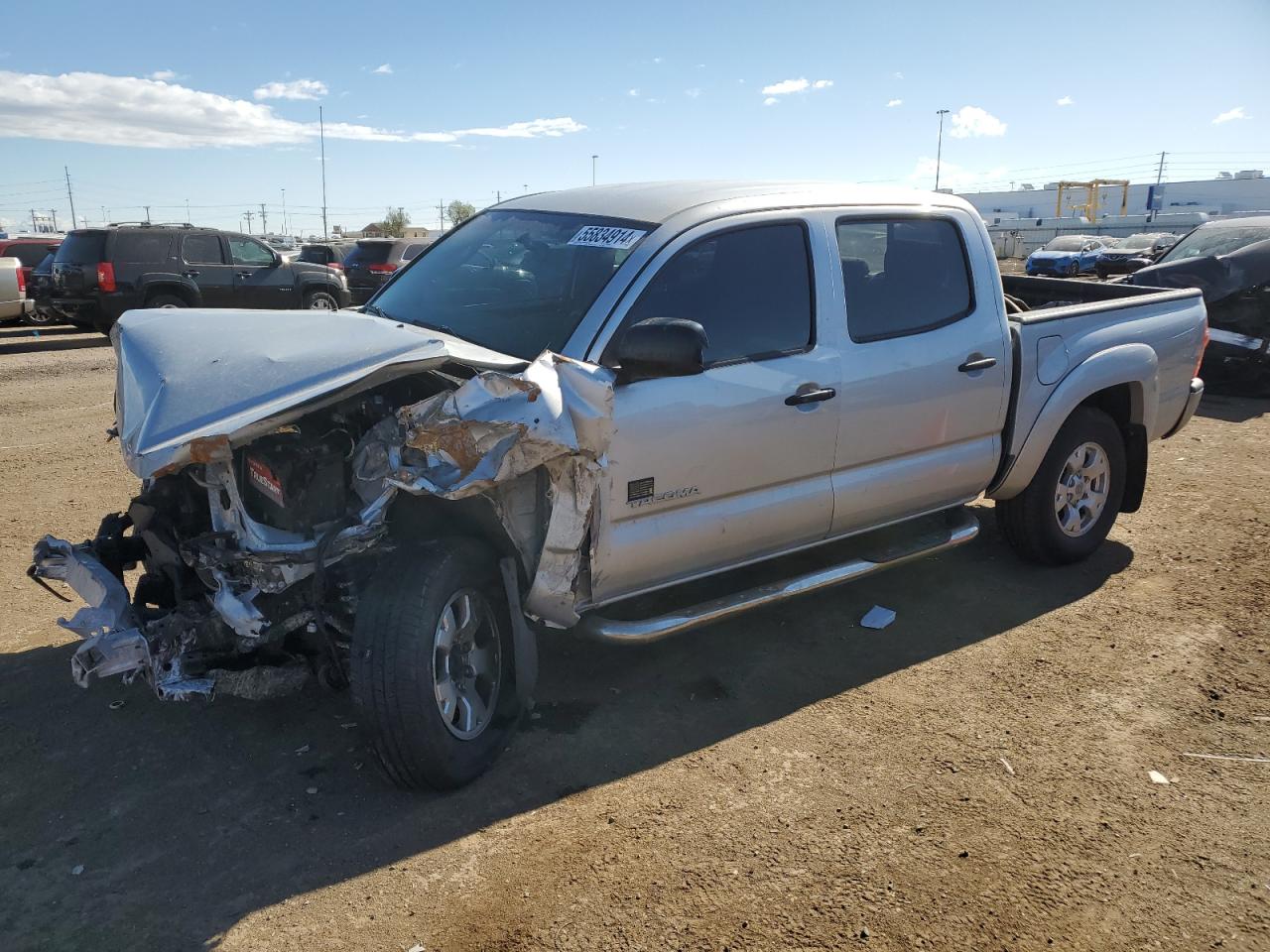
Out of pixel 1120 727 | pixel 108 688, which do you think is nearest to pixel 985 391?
pixel 1120 727

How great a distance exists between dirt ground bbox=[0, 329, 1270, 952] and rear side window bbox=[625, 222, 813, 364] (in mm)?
1496

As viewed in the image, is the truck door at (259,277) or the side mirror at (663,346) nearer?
the side mirror at (663,346)

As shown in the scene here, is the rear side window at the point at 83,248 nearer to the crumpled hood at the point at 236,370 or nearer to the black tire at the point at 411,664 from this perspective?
the crumpled hood at the point at 236,370

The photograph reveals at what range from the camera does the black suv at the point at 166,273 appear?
15078 millimetres

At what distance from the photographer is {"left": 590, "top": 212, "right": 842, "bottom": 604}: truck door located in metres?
3.69

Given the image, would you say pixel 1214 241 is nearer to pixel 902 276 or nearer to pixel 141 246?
pixel 902 276

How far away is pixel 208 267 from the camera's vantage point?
1647cm

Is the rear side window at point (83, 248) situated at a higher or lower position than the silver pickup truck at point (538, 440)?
higher

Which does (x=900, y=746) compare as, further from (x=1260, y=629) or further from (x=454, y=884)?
(x=1260, y=629)

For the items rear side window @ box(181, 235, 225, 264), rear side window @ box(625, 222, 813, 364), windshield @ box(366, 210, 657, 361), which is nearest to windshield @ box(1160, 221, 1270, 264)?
rear side window @ box(625, 222, 813, 364)

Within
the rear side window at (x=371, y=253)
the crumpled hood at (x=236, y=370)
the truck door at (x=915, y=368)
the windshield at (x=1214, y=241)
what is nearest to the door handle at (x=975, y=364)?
the truck door at (x=915, y=368)

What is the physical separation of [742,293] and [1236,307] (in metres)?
9.12

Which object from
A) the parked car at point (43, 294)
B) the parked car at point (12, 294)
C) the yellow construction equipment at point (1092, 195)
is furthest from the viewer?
the yellow construction equipment at point (1092, 195)

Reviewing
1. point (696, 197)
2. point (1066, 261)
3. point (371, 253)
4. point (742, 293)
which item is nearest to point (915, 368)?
point (742, 293)
